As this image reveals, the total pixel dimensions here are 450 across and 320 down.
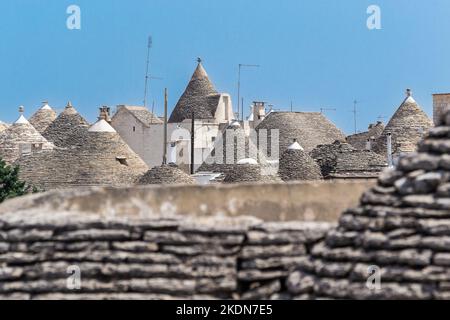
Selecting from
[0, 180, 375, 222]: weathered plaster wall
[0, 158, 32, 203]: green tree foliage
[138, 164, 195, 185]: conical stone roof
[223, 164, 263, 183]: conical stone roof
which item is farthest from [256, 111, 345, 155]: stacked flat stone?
[0, 180, 375, 222]: weathered plaster wall

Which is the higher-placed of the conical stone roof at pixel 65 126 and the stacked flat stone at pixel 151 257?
the conical stone roof at pixel 65 126

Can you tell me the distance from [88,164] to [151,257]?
27851 millimetres

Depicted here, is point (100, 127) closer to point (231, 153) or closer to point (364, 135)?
point (231, 153)

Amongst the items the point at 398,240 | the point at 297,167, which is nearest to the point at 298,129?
the point at 297,167

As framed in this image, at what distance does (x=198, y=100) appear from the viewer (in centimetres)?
5362

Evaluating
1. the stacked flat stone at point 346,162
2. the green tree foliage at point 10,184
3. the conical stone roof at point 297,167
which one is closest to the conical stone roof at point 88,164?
the green tree foliage at point 10,184

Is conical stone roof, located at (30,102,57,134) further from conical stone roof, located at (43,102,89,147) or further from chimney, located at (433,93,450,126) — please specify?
chimney, located at (433,93,450,126)

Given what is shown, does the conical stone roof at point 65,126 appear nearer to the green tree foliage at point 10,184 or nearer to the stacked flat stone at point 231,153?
the stacked flat stone at point 231,153

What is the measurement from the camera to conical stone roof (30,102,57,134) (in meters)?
48.6

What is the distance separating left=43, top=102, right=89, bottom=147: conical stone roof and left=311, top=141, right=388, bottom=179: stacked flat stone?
278 inches

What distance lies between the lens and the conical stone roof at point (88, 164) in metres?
36.1

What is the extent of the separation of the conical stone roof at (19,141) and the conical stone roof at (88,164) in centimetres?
268
